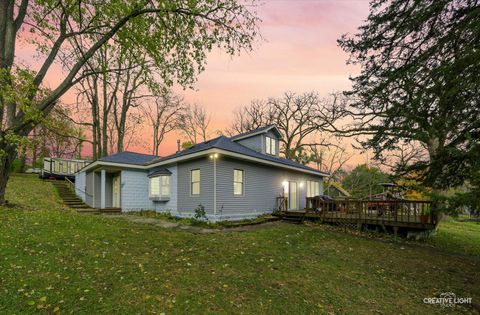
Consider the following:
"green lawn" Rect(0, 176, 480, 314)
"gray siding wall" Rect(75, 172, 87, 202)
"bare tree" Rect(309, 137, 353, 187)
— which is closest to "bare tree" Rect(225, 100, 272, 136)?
"bare tree" Rect(309, 137, 353, 187)

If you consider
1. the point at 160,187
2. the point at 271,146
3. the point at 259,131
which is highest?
the point at 259,131

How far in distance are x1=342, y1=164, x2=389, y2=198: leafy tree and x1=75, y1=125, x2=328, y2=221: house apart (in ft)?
78.0

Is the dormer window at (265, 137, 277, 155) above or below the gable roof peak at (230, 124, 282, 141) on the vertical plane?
below

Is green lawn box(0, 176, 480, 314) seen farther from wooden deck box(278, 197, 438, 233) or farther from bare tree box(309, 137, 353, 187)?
bare tree box(309, 137, 353, 187)

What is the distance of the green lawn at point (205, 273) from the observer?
3.88 metres

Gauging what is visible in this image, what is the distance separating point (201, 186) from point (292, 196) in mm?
7723

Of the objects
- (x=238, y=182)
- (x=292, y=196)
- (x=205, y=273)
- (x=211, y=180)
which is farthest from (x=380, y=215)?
(x=205, y=273)

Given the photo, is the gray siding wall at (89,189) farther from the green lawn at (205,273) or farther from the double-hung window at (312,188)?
the double-hung window at (312,188)

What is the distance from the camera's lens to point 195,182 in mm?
12828

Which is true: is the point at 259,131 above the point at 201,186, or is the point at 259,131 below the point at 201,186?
above

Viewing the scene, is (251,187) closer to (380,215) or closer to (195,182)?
(195,182)

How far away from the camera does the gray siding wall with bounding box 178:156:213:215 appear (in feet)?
38.9

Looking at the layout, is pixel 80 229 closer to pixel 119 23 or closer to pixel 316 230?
pixel 119 23

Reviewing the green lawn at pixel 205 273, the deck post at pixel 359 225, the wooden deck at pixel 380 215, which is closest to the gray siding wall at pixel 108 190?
the green lawn at pixel 205 273
